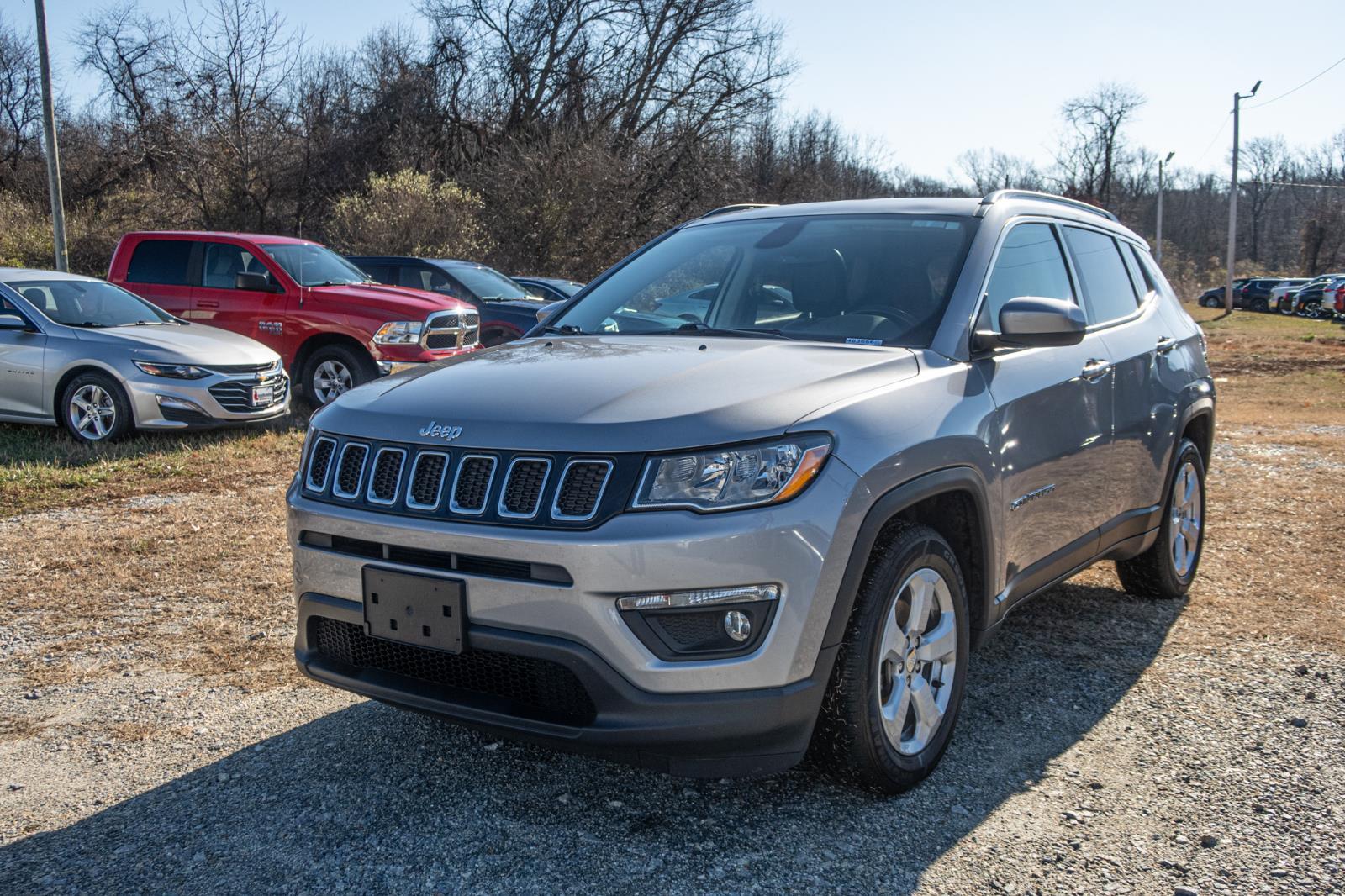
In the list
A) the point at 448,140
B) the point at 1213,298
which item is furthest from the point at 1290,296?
the point at 448,140

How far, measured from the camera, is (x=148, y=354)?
30.5ft

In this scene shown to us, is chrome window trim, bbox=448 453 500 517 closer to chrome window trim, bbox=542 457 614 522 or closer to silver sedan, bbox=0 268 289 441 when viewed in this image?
chrome window trim, bbox=542 457 614 522

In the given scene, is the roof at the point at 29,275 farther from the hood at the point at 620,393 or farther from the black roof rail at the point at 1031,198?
the black roof rail at the point at 1031,198

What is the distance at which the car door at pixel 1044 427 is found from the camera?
12.0ft

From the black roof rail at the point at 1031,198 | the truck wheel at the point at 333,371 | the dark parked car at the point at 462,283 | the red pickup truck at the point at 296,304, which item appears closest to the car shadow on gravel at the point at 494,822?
the black roof rail at the point at 1031,198

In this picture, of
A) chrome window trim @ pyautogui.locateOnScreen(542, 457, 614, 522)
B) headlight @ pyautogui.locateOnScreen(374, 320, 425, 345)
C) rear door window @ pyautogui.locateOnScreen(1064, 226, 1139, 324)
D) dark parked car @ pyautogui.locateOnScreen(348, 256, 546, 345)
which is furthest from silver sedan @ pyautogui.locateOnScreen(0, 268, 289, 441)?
chrome window trim @ pyautogui.locateOnScreen(542, 457, 614, 522)

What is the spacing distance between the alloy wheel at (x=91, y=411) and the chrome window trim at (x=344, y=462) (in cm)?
716

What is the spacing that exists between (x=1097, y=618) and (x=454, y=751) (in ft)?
9.98

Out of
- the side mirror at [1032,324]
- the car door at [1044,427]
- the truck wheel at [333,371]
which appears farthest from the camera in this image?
the truck wheel at [333,371]

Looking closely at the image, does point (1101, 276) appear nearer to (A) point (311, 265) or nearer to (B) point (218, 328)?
(B) point (218, 328)

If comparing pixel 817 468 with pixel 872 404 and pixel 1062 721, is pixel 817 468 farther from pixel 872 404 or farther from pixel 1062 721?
pixel 1062 721

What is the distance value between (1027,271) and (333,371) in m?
8.89

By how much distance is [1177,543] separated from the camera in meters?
5.27

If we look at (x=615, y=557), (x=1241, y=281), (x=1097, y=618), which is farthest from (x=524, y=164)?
(x=1241, y=281)
